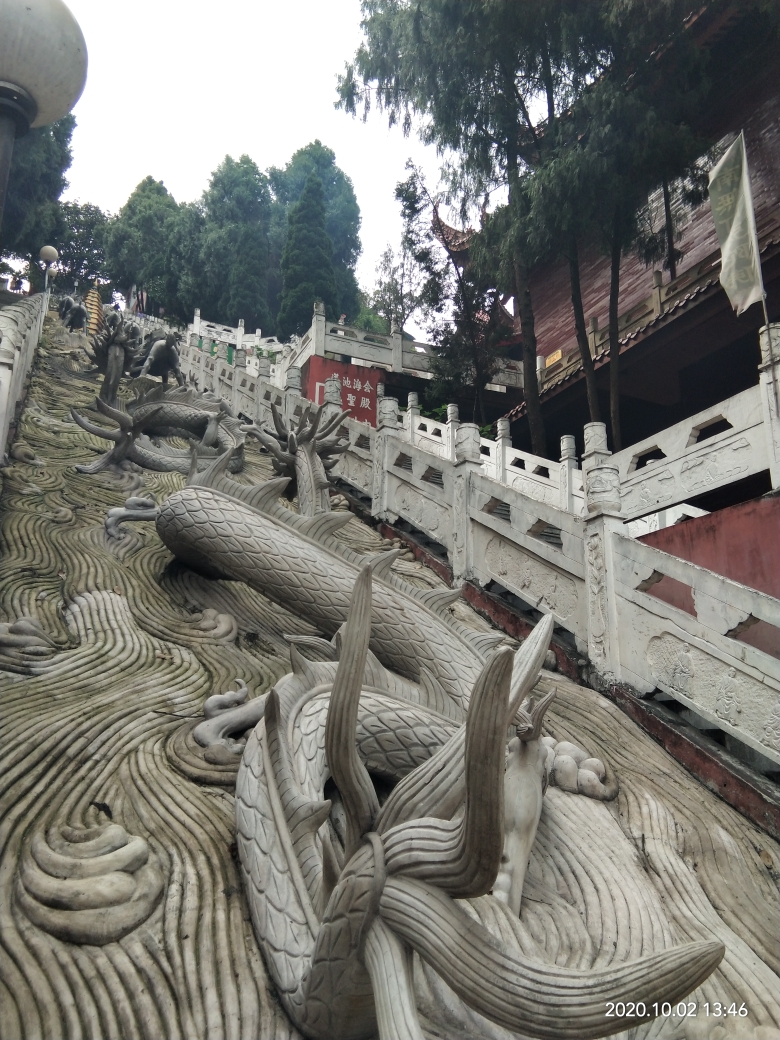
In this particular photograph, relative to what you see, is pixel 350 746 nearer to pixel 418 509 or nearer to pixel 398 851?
pixel 398 851

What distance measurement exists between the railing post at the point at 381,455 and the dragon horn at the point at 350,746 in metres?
6.46

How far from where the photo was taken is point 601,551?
18.4 feet

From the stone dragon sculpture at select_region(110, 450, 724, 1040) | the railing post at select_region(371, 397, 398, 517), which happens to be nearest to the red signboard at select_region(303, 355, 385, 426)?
the railing post at select_region(371, 397, 398, 517)

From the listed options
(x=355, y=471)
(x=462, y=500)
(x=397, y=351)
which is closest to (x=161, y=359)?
(x=355, y=471)

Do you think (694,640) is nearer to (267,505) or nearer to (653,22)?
(267,505)

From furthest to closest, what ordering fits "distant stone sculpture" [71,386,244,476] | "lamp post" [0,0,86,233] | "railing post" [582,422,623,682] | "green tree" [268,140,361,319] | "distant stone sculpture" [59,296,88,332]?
"green tree" [268,140,361,319] → "distant stone sculpture" [59,296,88,332] → "distant stone sculpture" [71,386,244,476] → "railing post" [582,422,623,682] → "lamp post" [0,0,86,233]

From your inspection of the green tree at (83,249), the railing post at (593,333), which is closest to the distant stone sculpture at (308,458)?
the railing post at (593,333)

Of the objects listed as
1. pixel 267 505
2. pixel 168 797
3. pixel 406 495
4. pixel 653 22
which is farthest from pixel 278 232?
pixel 168 797

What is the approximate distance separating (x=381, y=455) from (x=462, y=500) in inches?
73.9

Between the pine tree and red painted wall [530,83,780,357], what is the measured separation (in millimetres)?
11793

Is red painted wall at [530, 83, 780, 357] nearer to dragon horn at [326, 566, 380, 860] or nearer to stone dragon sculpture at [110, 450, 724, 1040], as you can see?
stone dragon sculpture at [110, 450, 724, 1040]

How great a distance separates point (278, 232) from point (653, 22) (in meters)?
27.5

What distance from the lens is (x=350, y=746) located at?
85.3 inches

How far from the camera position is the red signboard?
58.2 feet
